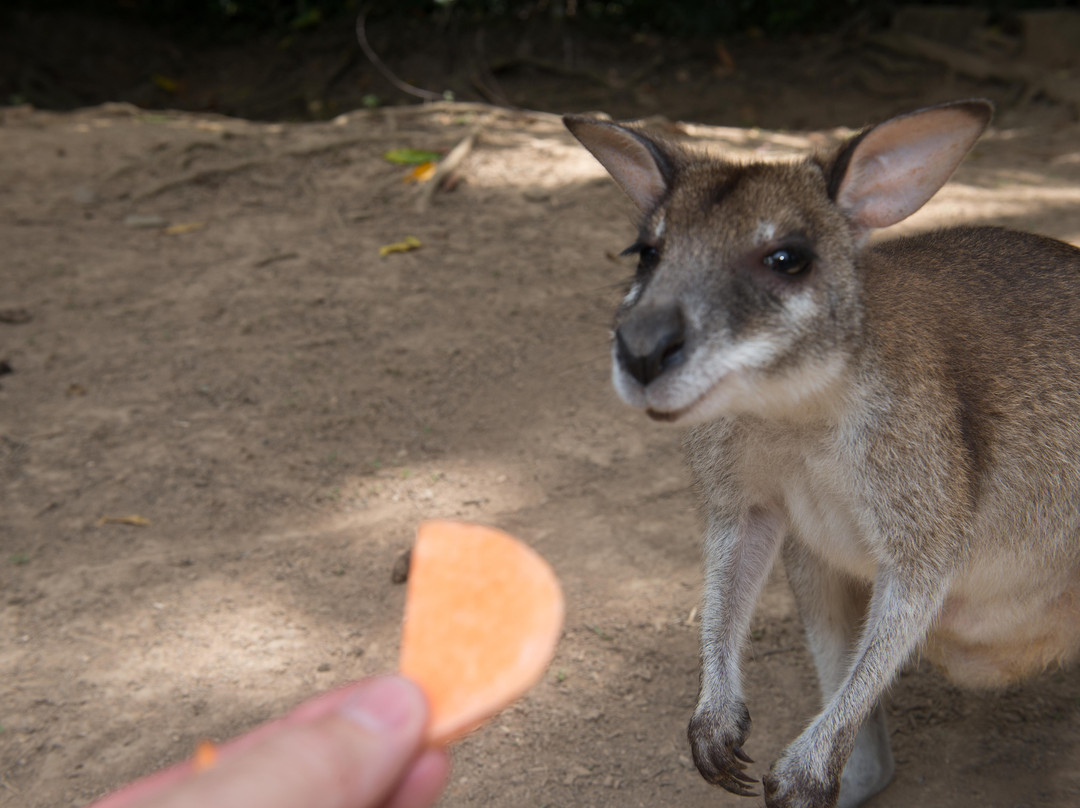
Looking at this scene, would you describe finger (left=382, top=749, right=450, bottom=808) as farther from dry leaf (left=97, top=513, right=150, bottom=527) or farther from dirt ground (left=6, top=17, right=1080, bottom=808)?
dry leaf (left=97, top=513, right=150, bottom=527)

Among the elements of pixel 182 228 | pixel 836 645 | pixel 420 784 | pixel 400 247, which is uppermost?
pixel 420 784

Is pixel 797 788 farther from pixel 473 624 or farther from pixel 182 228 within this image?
pixel 182 228

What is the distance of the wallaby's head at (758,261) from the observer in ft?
5.97

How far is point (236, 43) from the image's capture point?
12.1 meters

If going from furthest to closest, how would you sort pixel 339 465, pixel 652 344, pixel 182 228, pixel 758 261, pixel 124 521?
pixel 182 228 → pixel 339 465 → pixel 124 521 → pixel 758 261 → pixel 652 344

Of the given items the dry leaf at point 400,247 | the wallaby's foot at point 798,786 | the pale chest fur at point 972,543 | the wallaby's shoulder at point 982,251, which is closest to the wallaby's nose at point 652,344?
the pale chest fur at point 972,543

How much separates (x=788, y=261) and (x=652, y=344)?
413 mm

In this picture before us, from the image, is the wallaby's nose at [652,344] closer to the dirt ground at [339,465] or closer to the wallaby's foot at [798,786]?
the dirt ground at [339,465]

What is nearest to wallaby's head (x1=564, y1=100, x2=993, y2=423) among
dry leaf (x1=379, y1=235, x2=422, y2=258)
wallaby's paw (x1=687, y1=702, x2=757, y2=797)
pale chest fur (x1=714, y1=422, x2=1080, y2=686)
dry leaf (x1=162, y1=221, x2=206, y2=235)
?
pale chest fur (x1=714, y1=422, x2=1080, y2=686)

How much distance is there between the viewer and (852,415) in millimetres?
2037

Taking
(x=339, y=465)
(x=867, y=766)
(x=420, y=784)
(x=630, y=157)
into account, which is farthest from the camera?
(x=339, y=465)

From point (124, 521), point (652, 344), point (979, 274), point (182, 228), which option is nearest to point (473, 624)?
point (652, 344)

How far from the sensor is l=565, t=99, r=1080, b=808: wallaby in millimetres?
1930

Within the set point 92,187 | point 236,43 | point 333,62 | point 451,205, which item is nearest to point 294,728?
point 451,205
